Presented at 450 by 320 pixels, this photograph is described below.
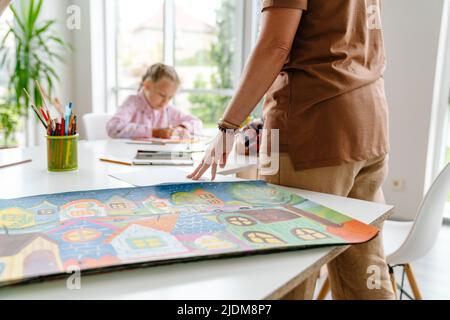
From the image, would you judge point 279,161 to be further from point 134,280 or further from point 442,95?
point 442,95

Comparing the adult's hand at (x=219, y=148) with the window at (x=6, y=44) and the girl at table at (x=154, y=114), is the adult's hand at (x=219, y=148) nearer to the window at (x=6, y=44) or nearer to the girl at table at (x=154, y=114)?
the girl at table at (x=154, y=114)

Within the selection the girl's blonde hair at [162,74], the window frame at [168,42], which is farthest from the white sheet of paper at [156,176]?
the window frame at [168,42]

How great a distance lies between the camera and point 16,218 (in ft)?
2.50

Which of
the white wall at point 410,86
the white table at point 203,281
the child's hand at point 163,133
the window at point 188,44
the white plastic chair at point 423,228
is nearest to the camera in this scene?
the white table at point 203,281

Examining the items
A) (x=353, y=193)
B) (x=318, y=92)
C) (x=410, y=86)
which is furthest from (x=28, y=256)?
(x=410, y=86)

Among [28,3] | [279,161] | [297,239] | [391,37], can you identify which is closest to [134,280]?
[297,239]

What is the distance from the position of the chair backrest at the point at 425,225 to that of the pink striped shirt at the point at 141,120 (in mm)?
1272

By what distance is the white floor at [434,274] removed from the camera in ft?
7.22

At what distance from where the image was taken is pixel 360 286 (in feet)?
3.75

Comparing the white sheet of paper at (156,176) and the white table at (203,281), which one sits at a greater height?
the white sheet of paper at (156,176)

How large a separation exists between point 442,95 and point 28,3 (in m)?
3.46

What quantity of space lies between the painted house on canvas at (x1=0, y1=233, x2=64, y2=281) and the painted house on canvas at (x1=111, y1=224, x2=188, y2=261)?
8cm

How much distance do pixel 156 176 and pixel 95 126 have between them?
1568mm

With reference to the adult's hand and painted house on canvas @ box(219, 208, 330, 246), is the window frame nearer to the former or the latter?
the adult's hand
